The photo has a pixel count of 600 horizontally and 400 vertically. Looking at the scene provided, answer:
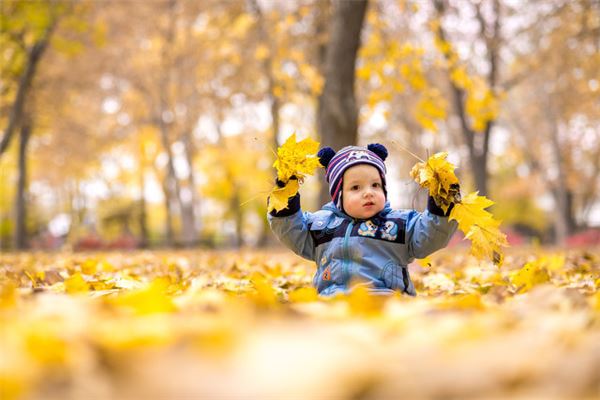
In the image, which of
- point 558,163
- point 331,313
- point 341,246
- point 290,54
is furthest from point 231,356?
point 558,163

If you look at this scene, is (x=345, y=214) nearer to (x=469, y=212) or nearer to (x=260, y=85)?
(x=469, y=212)

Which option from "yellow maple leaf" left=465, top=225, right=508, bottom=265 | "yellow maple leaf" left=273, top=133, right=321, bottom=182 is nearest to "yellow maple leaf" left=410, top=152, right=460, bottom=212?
"yellow maple leaf" left=465, top=225, right=508, bottom=265

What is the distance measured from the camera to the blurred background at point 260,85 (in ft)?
27.8

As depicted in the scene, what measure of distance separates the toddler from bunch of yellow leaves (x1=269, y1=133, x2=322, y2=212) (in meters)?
0.04

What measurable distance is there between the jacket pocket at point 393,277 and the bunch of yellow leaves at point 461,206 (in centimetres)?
34

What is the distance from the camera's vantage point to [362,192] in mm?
2553

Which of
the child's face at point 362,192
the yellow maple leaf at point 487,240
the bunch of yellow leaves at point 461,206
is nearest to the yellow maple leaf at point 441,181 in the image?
the bunch of yellow leaves at point 461,206

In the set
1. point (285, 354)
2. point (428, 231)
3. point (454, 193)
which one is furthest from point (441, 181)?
point (285, 354)

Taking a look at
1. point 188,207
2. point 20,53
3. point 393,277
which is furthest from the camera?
point 188,207

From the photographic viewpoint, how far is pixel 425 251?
2.50m

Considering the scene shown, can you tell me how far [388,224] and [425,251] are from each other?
21 centimetres

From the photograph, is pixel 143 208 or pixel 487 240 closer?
pixel 487 240

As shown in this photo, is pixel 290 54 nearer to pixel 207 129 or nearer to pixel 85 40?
pixel 85 40

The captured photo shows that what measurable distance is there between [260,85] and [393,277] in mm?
14059
